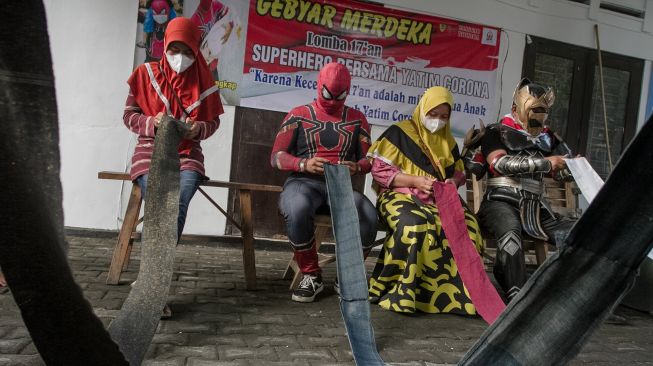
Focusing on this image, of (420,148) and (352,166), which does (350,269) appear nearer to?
(352,166)

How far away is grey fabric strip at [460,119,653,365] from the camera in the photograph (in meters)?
0.91

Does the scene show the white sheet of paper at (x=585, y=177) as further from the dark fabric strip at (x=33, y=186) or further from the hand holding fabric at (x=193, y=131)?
the dark fabric strip at (x=33, y=186)

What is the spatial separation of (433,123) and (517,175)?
72cm

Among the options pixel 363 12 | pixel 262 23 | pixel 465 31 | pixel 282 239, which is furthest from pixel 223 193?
pixel 465 31

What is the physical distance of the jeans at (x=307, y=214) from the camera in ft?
10.7

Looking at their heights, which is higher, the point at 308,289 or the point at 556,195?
the point at 556,195

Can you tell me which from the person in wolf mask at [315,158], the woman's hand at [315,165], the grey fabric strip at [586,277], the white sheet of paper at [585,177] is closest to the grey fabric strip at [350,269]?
the woman's hand at [315,165]

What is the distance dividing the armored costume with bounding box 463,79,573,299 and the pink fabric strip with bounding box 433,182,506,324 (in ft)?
0.94

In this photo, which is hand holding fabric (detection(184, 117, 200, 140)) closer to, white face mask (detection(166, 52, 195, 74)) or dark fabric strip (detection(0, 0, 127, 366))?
white face mask (detection(166, 52, 195, 74))

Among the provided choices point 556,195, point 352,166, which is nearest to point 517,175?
point 556,195

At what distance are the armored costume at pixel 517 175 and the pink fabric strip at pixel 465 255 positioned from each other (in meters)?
0.29

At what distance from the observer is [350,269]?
9.23 ft

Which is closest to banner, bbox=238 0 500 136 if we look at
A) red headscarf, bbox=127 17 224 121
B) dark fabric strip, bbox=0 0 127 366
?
red headscarf, bbox=127 17 224 121

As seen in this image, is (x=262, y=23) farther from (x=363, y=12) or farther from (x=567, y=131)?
(x=567, y=131)
